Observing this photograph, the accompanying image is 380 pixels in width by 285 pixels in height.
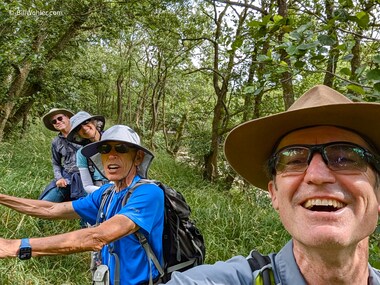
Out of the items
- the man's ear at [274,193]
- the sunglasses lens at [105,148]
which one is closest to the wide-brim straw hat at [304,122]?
the man's ear at [274,193]

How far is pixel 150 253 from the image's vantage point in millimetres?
2201

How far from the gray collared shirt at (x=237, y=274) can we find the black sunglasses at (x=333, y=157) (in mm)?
321

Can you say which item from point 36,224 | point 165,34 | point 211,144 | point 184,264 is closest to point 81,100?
point 165,34

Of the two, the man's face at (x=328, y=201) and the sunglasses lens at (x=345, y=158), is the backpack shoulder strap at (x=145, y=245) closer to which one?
the man's face at (x=328, y=201)

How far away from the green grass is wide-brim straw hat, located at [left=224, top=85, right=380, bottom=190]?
1.01 meters

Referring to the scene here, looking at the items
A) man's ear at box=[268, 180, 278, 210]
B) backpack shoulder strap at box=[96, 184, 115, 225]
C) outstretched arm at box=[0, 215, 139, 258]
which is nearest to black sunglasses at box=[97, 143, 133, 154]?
backpack shoulder strap at box=[96, 184, 115, 225]

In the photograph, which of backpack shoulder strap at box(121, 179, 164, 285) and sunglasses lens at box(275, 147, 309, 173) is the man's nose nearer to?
sunglasses lens at box(275, 147, 309, 173)

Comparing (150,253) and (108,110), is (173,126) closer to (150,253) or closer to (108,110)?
(108,110)

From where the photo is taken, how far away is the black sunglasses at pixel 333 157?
1282 millimetres

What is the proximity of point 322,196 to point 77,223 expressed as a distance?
15.0 feet

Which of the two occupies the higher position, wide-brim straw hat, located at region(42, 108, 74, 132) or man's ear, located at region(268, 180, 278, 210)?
wide-brim straw hat, located at region(42, 108, 74, 132)

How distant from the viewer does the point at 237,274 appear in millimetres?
1232

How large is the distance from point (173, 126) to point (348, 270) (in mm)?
13930

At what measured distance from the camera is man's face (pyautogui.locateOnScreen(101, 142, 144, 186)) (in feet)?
8.05
